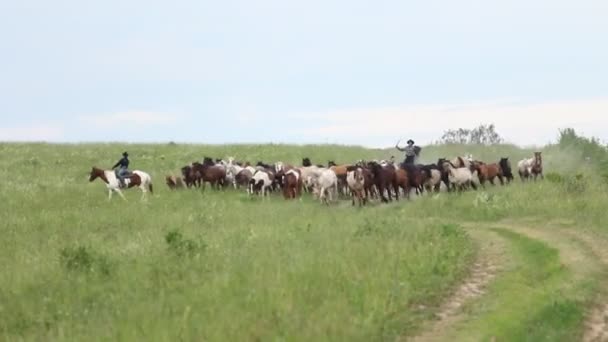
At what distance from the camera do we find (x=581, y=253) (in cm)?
1688

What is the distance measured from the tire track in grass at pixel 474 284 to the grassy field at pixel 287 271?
16 centimetres

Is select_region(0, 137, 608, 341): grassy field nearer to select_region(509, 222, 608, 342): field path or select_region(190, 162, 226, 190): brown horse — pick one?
select_region(509, 222, 608, 342): field path

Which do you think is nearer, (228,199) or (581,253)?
(581,253)

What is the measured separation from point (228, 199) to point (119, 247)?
14514mm

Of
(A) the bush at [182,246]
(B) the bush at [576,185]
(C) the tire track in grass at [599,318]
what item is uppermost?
(B) the bush at [576,185]

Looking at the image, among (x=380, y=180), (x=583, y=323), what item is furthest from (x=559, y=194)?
(x=583, y=323)

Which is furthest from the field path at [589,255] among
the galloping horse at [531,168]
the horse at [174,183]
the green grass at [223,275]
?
the horse at [174,183]

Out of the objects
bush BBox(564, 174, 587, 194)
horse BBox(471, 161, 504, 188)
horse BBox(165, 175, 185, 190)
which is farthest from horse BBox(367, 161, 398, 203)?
horse BBox(165, 175, 185, 190)

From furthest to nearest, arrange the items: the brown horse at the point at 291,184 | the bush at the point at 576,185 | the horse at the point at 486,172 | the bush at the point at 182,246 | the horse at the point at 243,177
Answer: the horse at the point at 243,177 → the horse at the point at 486,172 → the brown horse at the point at 291,184 → the bush at the point at 576,185 → the bush at the point at 182,246

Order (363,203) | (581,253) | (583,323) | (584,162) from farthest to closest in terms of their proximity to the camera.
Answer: (584,162) < (363,203) < (581,253) < (583,323)

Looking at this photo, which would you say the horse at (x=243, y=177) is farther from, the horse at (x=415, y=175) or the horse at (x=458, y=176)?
the horse at (x=458, y=176)

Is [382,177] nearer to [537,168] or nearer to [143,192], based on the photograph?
[537,168]

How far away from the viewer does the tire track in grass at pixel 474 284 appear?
11.3 meters

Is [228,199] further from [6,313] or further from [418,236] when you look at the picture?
[6,313]
